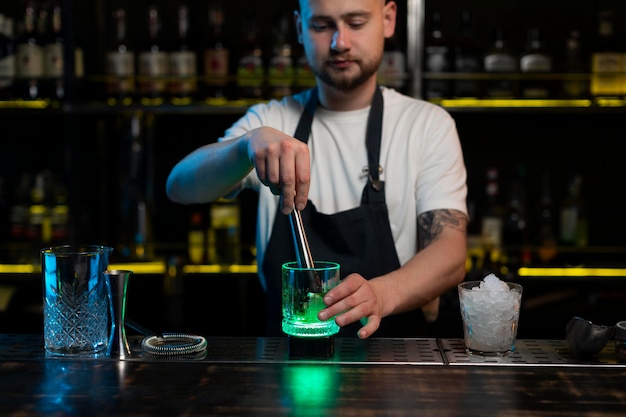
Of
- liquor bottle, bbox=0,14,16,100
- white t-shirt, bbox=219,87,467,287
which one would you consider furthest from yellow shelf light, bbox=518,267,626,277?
liquor bottle, bbox=0,14,16,100

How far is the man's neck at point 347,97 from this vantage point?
2.00 metres

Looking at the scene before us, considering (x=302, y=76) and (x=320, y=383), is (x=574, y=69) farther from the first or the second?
(x=320, y=383)

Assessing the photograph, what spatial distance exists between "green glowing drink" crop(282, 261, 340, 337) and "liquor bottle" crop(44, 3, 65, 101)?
182cm

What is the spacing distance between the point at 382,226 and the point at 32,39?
1.74 metres

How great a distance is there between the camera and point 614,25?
3.04 meters

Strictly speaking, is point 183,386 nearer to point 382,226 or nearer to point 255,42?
point 382,226

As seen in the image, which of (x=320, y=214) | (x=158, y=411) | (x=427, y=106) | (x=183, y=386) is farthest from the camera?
(x=427, y=106)

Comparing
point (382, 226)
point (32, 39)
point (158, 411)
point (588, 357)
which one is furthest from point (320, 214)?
point (32, 39)

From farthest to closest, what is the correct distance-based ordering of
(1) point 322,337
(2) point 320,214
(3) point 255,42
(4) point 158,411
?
(3) point 255,42
(2) point 320,214
(1) point 322,337
(4) point 158,411

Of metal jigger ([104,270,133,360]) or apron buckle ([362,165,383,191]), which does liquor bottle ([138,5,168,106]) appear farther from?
metal jigger ([104,270,133,360])

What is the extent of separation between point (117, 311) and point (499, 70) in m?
1.89

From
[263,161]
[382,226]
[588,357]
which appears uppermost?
[263,161]

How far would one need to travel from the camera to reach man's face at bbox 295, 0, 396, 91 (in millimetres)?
1839

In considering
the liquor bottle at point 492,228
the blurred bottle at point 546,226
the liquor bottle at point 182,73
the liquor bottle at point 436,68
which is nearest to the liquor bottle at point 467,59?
the liquor bottle at point 436,68
